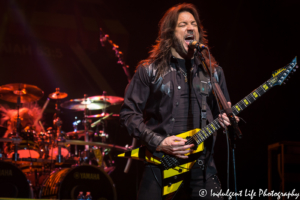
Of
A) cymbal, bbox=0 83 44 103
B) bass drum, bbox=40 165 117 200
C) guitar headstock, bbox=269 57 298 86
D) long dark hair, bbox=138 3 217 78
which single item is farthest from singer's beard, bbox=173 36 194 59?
cymbal, bbox=0 83 44 103

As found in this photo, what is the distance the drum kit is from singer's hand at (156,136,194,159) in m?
2.88

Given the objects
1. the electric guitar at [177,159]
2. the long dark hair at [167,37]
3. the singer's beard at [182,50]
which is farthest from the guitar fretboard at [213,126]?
the singer's beard at [182,50]

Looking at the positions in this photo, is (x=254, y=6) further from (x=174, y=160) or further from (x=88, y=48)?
(x=174, y=160)

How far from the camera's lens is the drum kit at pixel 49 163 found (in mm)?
4527

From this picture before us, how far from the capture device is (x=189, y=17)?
279 cm

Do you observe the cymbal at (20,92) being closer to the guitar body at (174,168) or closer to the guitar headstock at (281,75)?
the guitar body at (174,168)

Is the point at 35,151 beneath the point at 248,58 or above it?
beneath

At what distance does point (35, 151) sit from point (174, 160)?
399 centimetres

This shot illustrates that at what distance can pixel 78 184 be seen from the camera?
4.88 m

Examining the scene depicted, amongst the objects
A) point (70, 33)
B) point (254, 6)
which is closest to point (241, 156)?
point (254, 6)

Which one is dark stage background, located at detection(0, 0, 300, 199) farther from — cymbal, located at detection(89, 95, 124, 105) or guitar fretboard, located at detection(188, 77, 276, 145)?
guitar fretboard, located at detection(188, 77, 276, 145)

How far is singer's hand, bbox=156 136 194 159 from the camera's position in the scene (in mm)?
2225

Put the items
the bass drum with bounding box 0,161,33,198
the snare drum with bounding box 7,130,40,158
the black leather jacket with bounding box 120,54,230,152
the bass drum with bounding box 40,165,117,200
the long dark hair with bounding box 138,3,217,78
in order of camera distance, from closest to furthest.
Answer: the black leather jacket with bounding box 120,54,230,152, the long dark hair with bounding box 138,3,217,78, the bass drum with bounding box 0,161,33,198, the bass drum with bounding box 40,165,117,200, the snare drum with bounding box 7,130,40,158

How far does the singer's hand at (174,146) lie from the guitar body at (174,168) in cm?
9
